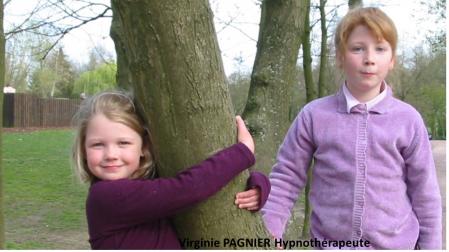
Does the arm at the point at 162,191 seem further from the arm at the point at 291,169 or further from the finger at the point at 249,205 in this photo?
the arm at the point at 291,169

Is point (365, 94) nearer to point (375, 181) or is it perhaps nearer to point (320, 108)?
point (320, 108)

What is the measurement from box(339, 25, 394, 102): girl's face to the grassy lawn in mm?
1895

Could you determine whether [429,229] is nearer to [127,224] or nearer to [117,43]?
[127,224]

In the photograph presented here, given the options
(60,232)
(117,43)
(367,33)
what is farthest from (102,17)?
(367,33)

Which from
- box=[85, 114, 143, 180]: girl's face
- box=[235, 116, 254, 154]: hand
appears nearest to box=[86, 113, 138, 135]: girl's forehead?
box=[85, 114, 143, 180]: girl's face

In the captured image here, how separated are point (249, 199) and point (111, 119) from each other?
19.3 inches

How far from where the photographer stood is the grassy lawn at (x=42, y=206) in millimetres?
7133

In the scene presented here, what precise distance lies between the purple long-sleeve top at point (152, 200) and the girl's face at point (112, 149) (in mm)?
55

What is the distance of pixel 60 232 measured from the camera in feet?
25.2

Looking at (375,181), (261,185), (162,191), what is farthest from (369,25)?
(162,191)

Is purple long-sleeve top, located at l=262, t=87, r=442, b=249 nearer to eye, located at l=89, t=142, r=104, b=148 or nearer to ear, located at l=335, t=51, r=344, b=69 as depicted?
ear, located at l=335, t=51, r=344, b=69

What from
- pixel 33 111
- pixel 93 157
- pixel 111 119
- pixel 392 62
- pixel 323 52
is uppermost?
pixel 323 52

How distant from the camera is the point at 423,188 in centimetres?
194

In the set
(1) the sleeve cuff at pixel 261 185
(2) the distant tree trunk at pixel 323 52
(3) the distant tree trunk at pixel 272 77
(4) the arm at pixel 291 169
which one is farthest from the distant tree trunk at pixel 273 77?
(2) the distant tree trunk at pixel 323 52
